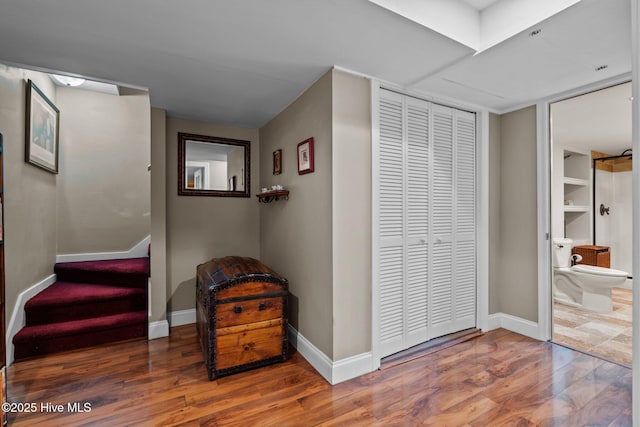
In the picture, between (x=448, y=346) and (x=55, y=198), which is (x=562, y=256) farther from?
(x=55, y=198)

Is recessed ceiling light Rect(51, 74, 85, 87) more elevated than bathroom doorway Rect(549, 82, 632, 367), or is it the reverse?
recessed ceiling light Rect(51, 74, 85, 87)

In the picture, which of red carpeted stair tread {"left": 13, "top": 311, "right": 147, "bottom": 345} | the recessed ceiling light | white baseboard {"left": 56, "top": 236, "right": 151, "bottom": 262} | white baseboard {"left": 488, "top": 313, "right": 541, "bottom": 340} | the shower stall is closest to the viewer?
red carpeted stair tread {"left": 13, "top": 311, "right": 147, "bottom": 345}

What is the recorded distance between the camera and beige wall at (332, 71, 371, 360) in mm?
2162

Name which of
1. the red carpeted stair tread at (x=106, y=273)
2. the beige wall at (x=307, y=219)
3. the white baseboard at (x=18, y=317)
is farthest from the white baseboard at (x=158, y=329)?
the beige wall at (x=307, y=219)

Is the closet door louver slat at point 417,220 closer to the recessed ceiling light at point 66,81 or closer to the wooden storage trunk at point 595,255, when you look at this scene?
the wooden storage trunk at point 595,255

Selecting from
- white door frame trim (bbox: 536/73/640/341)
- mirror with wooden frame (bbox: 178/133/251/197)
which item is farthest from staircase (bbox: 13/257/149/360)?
white door frame trim (bbox: 536/73/640/341)

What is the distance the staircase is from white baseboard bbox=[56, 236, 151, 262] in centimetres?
15

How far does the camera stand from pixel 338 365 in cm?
214

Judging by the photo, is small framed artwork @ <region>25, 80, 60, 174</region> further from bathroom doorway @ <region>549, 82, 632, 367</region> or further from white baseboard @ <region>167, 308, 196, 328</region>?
bathroom doorway @ <region>549, 82, 632, 367</region>

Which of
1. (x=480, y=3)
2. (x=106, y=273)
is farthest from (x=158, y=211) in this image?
(x=480, y=3)

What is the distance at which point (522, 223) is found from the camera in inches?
116

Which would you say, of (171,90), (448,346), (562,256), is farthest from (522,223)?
(171,90)

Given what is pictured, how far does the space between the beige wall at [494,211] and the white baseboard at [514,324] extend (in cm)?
7

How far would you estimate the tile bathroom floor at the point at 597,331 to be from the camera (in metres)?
2.55
